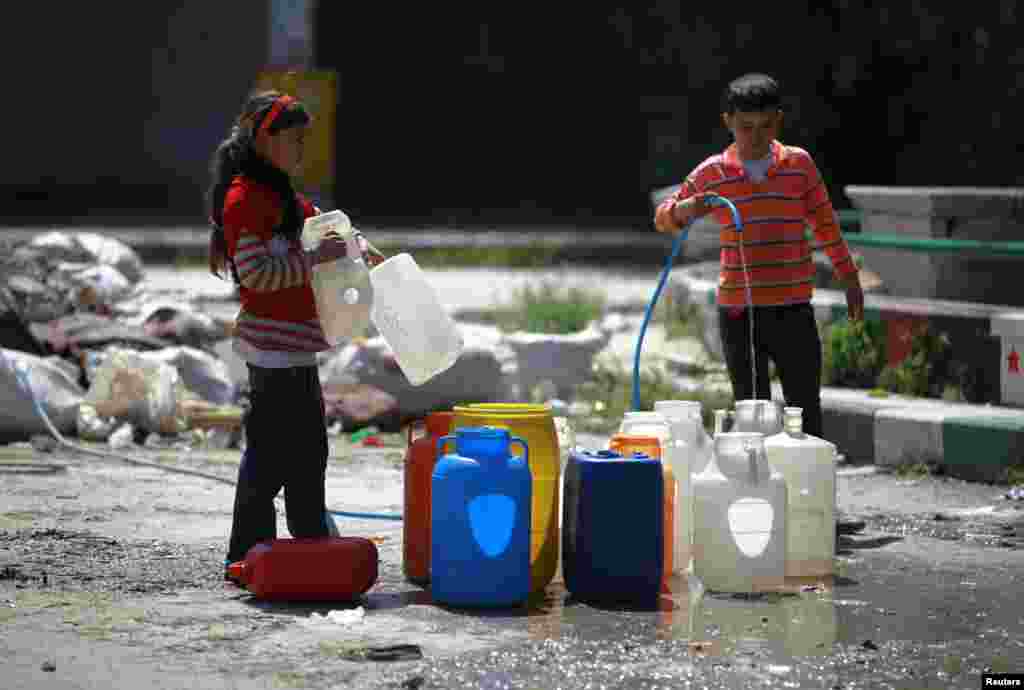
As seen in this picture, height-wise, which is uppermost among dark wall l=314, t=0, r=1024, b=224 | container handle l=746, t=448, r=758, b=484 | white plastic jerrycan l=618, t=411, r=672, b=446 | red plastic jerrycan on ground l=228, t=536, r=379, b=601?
dark wall l=314, t=0, r=1024, b=224

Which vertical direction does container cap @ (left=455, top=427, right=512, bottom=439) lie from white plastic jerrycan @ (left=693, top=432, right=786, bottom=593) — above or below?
above

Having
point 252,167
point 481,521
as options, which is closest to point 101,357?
point 252,167

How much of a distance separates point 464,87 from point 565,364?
15.1 metres

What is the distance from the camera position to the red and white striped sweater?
19.2ft

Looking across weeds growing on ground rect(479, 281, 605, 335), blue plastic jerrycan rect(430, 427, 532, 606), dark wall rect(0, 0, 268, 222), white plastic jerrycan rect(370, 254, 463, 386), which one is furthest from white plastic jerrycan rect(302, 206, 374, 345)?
dark wall rect(0, 0, 268, 222)

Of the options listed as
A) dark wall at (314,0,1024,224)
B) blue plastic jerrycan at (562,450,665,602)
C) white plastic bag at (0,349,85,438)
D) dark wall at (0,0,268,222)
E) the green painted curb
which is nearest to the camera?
blue plastic jerrycan at (562,450,665,602)

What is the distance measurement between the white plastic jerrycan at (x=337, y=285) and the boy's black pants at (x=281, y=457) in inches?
7.7

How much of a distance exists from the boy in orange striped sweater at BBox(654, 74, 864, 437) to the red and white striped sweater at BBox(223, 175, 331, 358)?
1488 mm

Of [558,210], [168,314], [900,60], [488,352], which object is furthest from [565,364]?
[558,210]

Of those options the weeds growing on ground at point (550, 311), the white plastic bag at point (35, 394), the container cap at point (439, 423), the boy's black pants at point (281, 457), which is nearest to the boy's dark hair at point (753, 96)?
the container cap at point (439, 423)

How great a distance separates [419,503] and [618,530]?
2.26 feet

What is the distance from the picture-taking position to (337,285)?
5945mm

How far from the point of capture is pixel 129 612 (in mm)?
5562

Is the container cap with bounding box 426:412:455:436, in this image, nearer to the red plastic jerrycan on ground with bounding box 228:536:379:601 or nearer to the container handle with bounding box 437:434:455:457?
the container handle with bounding box 437:434:455:457
